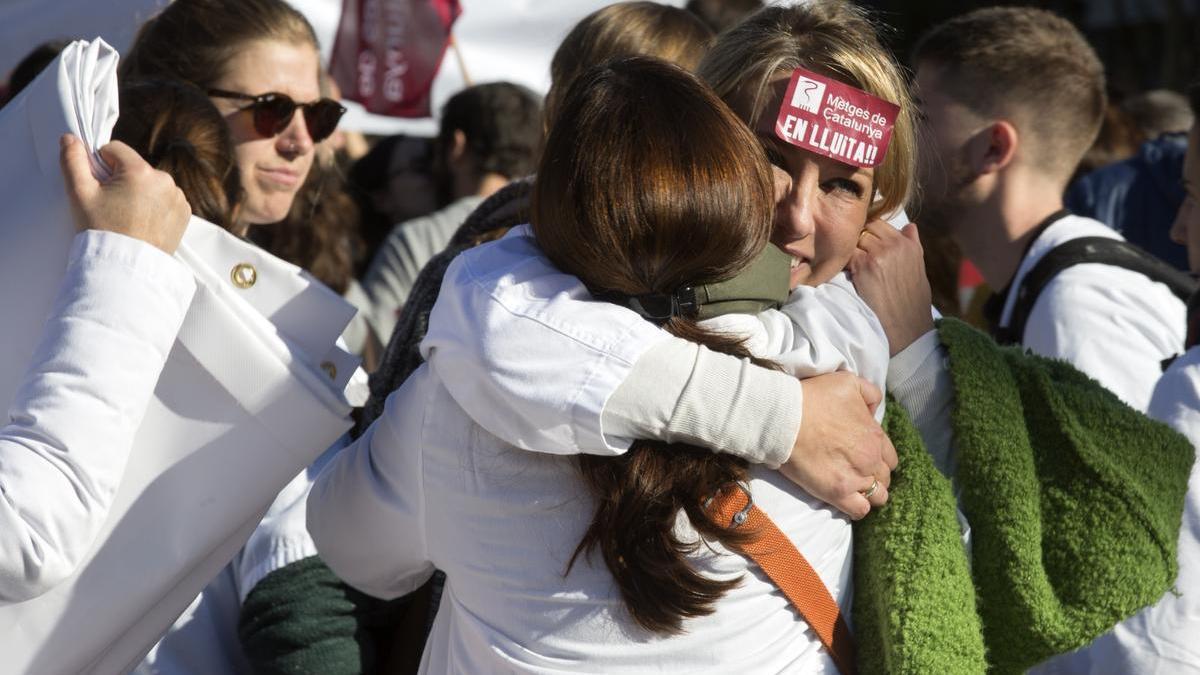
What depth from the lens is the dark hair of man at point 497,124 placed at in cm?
483

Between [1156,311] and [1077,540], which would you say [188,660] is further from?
[1156,311]

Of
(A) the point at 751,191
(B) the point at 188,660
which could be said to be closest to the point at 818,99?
(A) the point at 751,191

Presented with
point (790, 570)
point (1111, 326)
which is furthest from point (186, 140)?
point (1111, 326)

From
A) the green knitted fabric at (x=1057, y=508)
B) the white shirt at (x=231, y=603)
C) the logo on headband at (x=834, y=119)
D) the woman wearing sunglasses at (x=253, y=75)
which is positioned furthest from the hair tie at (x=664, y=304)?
the woman wearing sunglasses at (x=253, y=75)

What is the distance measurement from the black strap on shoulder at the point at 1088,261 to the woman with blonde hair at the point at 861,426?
128 cm

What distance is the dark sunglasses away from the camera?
285 cm

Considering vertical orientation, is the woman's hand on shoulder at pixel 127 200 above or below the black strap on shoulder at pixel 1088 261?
above

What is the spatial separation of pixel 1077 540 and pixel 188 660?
4.68ft

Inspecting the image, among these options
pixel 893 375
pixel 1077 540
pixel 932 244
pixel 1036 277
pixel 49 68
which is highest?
pixel 49 68

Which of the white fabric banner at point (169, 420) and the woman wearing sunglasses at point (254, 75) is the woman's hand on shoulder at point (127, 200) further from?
the woman wearing sunglasses at point (254, 75)

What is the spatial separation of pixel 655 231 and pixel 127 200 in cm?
74

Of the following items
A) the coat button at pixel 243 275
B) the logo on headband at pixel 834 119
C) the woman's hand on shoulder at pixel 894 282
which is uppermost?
the logo on headband at pixel 834 119

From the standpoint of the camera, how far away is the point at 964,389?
1.68m

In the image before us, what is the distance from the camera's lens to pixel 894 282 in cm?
181
